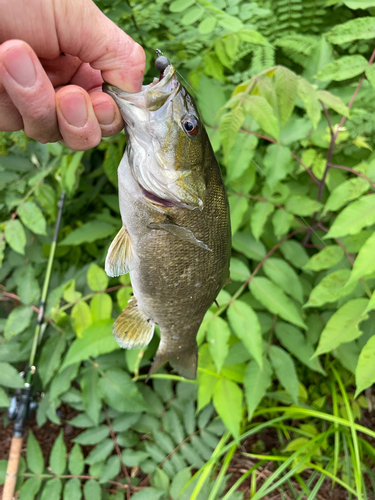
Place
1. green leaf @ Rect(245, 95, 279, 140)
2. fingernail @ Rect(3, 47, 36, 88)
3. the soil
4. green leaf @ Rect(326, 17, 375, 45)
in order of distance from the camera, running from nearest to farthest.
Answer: fingernail @ Rect(3, 47, 36, 88) < green leaf @ Rect(245, 95, 279, 140) < green leaf @ Rect(326, 17, 375, 45) < the soil

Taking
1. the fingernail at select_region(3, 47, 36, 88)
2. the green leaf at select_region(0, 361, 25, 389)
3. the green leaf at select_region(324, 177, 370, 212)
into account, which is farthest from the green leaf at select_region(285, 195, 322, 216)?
the green leaf at select_region(0, 361, 25, 389)

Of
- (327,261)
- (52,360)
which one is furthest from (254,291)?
(52,360)

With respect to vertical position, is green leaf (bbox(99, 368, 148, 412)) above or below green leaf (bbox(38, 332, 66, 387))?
below

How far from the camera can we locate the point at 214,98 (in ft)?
4.50

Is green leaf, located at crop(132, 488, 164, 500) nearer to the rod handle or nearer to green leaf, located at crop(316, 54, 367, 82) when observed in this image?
the rod handle

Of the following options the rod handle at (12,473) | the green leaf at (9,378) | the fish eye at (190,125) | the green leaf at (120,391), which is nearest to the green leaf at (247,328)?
the green leaf at (120,391)

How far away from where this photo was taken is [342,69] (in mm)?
1109

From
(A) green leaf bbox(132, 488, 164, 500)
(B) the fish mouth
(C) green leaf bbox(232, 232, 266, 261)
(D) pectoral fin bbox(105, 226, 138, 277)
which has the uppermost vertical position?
(B) the fish mouth

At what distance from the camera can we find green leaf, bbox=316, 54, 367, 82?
110 cm

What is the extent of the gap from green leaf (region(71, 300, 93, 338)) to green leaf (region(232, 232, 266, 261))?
27.7 inches

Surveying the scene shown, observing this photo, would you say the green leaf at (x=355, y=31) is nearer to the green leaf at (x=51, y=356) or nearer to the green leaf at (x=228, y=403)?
the green leaf at (x=228, y=403)

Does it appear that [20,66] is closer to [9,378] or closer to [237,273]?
[237,273]

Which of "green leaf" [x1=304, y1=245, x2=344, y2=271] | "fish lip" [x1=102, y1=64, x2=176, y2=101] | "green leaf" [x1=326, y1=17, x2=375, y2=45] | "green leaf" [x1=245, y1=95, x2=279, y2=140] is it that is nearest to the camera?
"fish lip" [x1=102, y1=64, x2=176, y2=101]

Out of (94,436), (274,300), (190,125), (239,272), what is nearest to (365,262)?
(274,300)
